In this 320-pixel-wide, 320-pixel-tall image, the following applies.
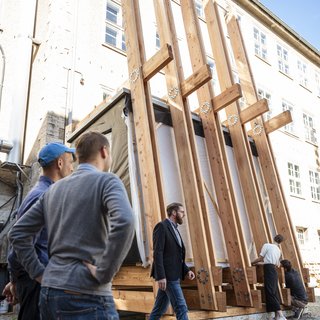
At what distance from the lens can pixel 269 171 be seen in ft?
29.2

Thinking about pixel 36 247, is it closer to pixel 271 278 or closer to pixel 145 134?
pixel 145 134

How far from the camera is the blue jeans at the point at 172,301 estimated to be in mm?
4512

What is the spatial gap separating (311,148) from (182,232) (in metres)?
13.7

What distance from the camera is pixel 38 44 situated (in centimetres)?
1081

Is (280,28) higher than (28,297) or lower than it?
higher

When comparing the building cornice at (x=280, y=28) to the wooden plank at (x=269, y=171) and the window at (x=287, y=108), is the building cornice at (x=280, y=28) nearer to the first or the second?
the window at (x=287, y=108)

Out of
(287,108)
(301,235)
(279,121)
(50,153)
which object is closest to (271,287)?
(279,121)

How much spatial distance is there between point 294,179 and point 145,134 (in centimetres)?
1171

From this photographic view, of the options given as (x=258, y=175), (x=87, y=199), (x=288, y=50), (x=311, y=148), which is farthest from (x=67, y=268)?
(x=288, y=50)

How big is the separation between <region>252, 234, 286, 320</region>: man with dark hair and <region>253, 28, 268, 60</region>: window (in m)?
12.7

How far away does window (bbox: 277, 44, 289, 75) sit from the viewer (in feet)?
61.2

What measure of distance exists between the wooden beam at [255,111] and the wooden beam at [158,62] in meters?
2.87

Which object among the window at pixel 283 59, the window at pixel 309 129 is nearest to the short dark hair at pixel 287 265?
the window at pixel 309 129

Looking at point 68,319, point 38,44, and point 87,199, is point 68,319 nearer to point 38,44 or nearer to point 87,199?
point 87,199
